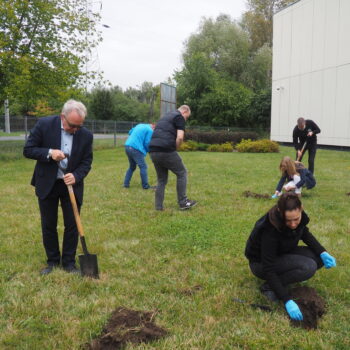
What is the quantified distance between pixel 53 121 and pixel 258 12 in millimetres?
43270

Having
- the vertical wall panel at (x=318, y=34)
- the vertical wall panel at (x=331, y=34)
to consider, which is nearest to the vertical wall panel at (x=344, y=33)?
the vertical wall panel at (x=331, y=34)

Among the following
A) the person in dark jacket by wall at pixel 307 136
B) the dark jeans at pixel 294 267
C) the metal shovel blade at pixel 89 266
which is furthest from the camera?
the person in dark jacket by wall at pixel 307 136

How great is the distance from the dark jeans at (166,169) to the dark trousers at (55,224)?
248 cm

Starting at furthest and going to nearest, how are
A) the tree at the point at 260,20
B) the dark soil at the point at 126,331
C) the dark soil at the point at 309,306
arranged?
the tree at the point at 260,20
the dark soil at the point at 309,306
the dark soil at the point at 126,331

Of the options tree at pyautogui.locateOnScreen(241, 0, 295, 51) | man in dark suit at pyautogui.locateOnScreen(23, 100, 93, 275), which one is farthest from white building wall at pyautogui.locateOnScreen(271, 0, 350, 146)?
man in dark suit at pyautogui.locateOnScreen(23, 100, 93, 275)

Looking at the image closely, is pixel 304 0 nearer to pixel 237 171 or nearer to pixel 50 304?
pixel 237 171

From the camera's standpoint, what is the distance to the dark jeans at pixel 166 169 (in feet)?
20.6

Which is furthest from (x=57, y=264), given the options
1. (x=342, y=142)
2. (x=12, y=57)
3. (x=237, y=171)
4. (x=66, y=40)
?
(x=342, y=142)

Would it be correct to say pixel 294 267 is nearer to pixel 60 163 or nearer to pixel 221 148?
pixel 60 163

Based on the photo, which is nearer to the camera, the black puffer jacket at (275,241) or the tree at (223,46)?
the black puffer jacket at (275,241)

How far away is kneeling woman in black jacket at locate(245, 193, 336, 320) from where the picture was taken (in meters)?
2.99

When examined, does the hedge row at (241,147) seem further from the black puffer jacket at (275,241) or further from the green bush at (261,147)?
the black puffer jacket at (275,241)

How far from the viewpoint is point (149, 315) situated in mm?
2998

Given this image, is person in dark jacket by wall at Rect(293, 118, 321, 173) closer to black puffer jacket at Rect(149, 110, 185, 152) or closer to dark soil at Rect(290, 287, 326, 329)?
black puffer jacket at Rect(149, 110, 185, 152)
